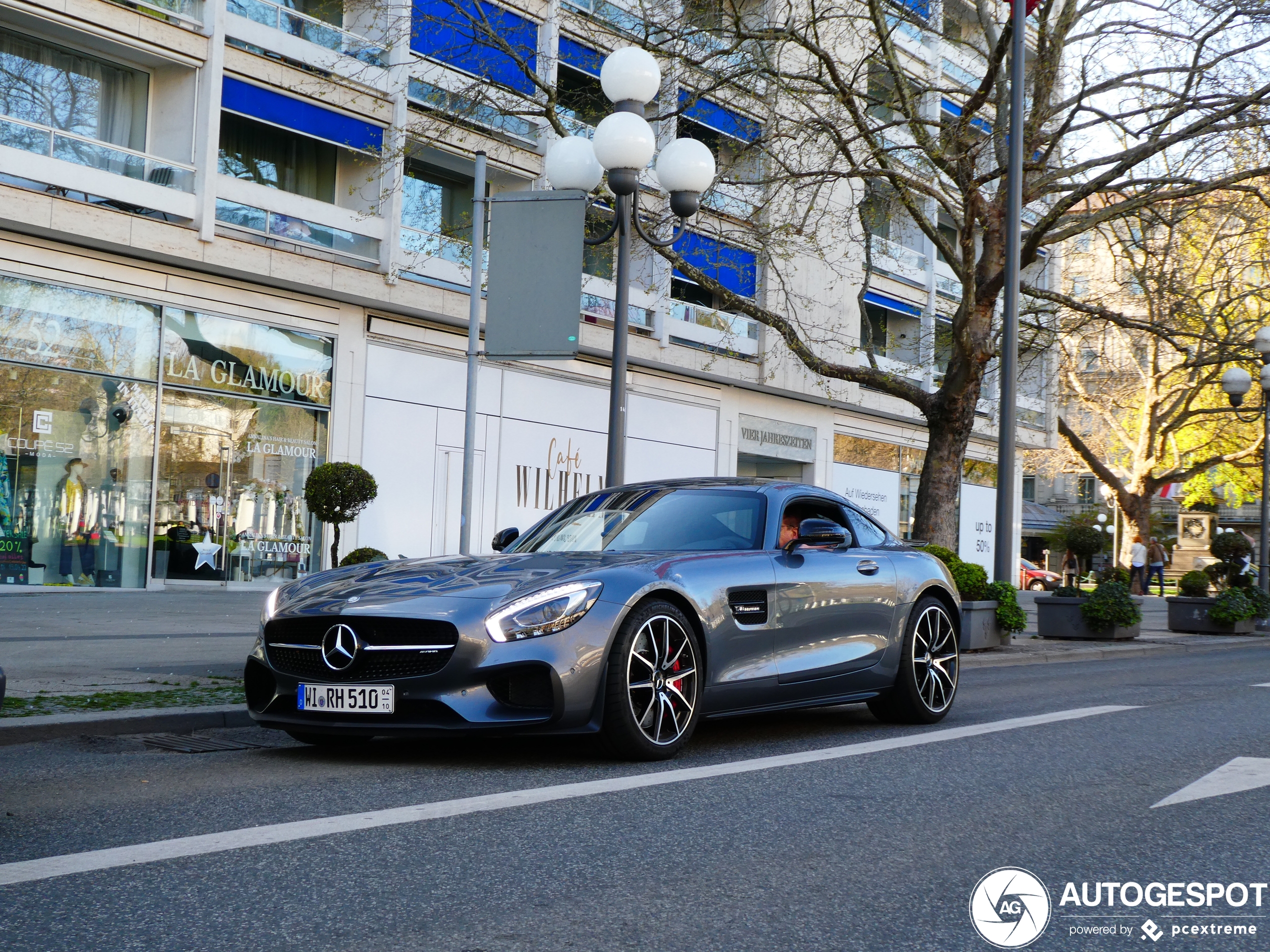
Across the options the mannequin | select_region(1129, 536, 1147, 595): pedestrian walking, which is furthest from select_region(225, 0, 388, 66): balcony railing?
select_region(1129, 536, 1147, 595): pedestrian walking

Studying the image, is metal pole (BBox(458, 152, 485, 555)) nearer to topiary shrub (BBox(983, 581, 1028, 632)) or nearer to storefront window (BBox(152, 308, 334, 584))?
topiary shrub (BBox(983, 581, 1028, 632))

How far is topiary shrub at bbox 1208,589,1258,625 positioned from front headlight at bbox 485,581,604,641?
59.2ft

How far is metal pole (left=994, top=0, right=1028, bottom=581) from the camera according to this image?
1521 centimetres

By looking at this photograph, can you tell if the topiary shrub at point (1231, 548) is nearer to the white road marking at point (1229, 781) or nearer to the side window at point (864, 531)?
the side window at point (864, 531)

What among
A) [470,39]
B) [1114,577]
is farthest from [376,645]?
[1114,577]

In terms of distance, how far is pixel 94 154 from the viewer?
18.7m

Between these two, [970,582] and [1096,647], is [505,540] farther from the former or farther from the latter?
[1096,647]

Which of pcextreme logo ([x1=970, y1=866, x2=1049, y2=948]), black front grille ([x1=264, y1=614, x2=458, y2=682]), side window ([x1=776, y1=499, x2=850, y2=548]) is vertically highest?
side window ([x1=776, y1=499, x2=850, y2=548])

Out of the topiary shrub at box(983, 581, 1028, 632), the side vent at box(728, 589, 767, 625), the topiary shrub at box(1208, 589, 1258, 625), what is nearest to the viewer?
the side vent at box(728, 589, 767, 625)

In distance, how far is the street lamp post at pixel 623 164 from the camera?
10.5 m

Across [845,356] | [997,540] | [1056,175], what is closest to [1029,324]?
[1056,175]

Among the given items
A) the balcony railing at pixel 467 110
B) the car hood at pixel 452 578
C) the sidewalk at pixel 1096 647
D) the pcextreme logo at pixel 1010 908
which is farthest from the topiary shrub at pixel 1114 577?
the pcextreme logo at pixel 1010 908

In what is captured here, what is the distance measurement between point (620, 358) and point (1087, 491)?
75.1 metres

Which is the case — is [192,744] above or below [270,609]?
below
